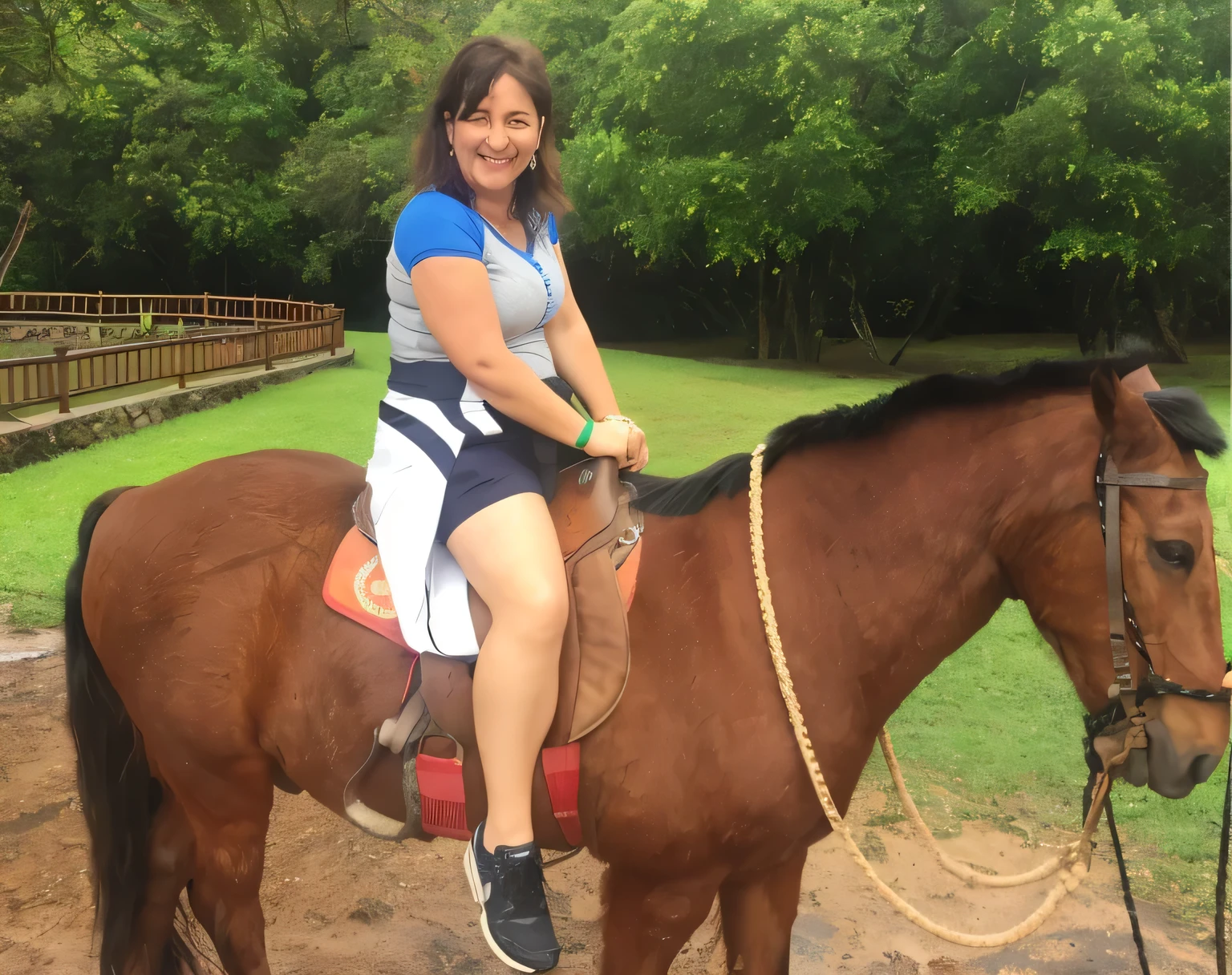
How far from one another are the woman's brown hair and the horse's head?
3.35 ft

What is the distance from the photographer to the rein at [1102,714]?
128cm

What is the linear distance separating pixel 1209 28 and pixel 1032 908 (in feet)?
14.9

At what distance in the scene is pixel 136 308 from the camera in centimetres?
518

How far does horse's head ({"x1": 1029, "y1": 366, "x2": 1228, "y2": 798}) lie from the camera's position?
128 centimetres

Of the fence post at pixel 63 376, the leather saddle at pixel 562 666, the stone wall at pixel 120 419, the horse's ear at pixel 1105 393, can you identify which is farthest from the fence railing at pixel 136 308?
the horse's ear at pixel 1105 393

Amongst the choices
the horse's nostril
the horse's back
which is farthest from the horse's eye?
the horse's back

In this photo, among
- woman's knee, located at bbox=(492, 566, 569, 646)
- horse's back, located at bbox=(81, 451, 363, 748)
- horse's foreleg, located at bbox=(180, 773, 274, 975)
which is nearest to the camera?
woman's knee, located at bbox=(492, 566, 569, 646)

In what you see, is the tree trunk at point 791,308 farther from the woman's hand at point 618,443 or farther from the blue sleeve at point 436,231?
the blue sleeve at point 436,231

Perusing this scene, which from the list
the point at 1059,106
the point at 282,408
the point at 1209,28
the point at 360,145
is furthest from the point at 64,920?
the point at 1209,28

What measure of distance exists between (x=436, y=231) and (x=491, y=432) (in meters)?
0.35

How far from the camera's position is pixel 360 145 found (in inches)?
187

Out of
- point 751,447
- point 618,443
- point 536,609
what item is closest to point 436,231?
point 618,443

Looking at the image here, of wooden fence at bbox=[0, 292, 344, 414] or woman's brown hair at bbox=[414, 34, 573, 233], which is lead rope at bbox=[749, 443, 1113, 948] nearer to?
woman's brown hair at bbox=[414, 34, 573, 233]

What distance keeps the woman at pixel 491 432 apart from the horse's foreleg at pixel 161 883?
977 millimetres
